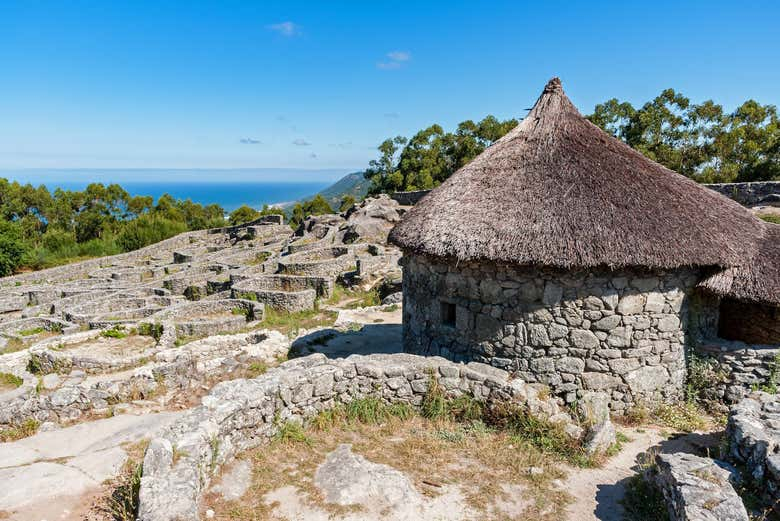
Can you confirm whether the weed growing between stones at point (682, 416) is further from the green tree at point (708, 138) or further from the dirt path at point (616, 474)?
the green tree at point (708, 138)

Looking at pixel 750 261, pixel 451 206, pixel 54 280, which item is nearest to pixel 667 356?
pixel 750 261

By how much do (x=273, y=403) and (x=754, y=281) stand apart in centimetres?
857

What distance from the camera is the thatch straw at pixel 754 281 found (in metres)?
8.30

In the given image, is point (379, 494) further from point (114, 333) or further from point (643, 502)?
point (114, 333)

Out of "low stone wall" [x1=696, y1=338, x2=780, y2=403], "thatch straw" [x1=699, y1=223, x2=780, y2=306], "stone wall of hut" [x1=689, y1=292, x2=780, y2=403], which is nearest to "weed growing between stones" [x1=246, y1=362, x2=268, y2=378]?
"stone wall of hut" [x1=689, y1=292, x2=780, y2=403]

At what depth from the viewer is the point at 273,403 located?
747cm

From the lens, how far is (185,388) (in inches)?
458

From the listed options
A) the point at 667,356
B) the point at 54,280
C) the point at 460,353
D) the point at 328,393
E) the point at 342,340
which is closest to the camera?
the point at 328,393

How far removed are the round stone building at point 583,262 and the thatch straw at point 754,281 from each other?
0.17 m

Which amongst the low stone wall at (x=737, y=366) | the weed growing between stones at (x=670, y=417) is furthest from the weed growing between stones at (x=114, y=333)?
the low stone wall at (x=737, y=366)

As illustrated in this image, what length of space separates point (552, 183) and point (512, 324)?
110 inches

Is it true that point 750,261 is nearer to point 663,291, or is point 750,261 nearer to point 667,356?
point 663,291

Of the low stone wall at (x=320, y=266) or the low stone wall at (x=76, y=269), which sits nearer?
the low stone wall at (x=320, y=266)

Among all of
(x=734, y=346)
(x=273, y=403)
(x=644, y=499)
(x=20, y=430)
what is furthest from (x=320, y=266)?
(x=644, y=499)
